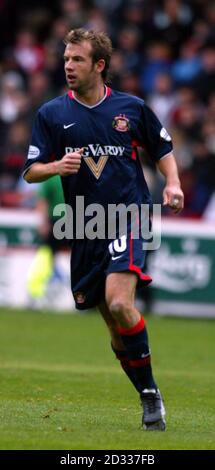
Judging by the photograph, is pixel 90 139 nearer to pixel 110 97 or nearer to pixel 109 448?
pixel 110 97

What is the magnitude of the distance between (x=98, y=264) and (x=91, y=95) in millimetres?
1166

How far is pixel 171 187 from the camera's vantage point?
8.04 meters

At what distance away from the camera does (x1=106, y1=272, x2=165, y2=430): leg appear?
7711mm

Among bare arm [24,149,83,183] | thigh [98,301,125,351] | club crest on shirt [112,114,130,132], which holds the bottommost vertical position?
thigh [98,301,125,351]

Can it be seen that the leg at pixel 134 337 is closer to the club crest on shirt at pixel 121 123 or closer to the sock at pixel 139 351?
the sock at pixel 139 351

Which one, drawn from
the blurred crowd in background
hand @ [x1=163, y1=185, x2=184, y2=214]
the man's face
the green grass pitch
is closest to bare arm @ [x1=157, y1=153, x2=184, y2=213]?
hand @ [x1=163, y1=185, x2=184, y2=214]

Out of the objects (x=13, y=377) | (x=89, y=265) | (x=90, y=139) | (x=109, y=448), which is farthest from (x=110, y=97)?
(x=13, y=377)

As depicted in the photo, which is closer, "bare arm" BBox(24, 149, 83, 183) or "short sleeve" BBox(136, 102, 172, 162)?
"bare arm" BBox(24, 149, 83, 183)

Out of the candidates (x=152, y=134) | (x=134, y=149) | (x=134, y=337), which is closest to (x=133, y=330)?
(x=134, y=337)

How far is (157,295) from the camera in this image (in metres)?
18.0

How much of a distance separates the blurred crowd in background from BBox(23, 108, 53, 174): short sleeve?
31.5ft

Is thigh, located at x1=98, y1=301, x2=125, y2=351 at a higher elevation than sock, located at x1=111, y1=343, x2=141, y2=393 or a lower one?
higher

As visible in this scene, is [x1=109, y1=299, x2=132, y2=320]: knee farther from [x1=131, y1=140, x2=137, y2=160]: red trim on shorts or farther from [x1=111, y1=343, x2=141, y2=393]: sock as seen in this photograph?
[x1=131, y1=140, x2=137, y2=160]: red trim on shorts

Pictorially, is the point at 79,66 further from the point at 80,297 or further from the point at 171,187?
the point at 80,297
